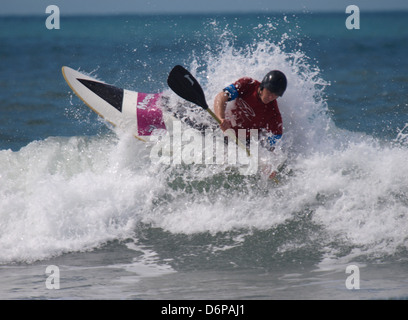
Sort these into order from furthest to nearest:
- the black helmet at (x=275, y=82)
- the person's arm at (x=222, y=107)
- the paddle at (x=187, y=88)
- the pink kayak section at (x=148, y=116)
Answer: the pink kayak section at (x=148, y=116) < the paddle at (x=187, y=88) < the person's arm at (x=222, y=107) < the black helmet at (x=275, y=82)

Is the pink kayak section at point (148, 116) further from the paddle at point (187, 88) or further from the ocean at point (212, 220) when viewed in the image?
the paddle at point (187, 88)

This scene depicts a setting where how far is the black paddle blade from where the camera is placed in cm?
559

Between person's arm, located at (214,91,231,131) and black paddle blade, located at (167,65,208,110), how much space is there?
0.22 metres

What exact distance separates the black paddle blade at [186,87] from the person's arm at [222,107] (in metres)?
0.22

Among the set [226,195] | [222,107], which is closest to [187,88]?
[222,107]

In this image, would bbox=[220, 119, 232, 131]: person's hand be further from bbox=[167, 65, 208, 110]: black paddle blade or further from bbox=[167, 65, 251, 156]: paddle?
bbox=[167, 65, 208, 110]: black paddle blade

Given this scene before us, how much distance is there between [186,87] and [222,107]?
21.0 inches

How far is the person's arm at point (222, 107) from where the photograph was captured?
5.32m

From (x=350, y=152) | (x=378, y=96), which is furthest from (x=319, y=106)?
(x=378, y=96)

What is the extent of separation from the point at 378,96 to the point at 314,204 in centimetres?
633

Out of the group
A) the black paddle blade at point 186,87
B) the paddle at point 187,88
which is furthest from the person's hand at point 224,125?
the black paddle blade at point 186,87

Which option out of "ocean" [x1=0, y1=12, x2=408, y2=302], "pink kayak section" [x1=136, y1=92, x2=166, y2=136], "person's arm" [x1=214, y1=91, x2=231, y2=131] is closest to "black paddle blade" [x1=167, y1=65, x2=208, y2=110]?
"person's arm" [x1=214, y1=91, x2=231, y2=131]

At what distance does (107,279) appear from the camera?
441 centimetres
